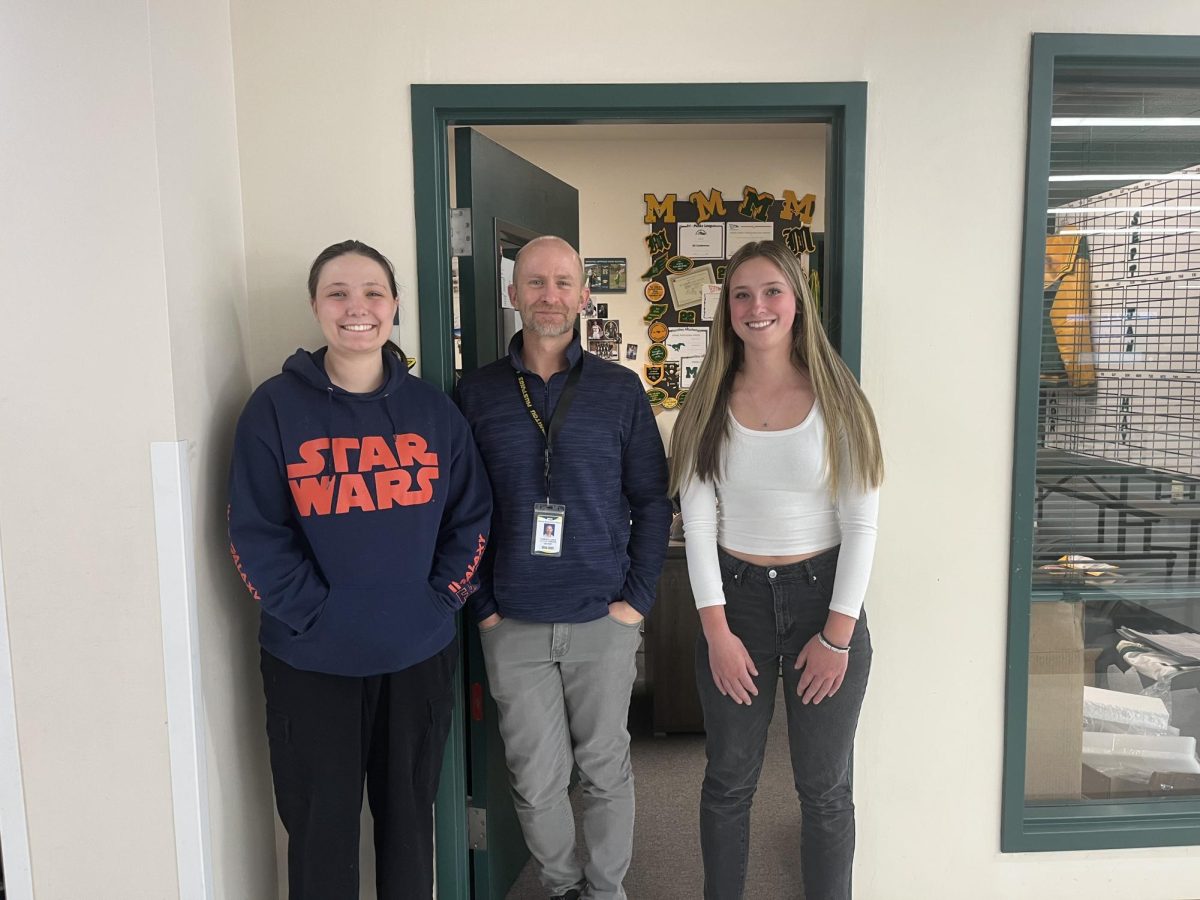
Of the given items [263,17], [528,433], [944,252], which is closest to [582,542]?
[528,433]

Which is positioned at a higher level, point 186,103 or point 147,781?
point 186,103

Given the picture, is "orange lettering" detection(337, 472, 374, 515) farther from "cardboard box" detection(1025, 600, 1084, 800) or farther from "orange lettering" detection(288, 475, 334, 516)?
"cardboard box" detection(1025, 600, 1084, 800)

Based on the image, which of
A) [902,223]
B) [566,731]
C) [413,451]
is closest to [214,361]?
[413,451]

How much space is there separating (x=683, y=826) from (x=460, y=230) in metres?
1.95

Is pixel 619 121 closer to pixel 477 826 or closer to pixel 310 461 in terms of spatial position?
pixel 310 461

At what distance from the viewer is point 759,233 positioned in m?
4.26

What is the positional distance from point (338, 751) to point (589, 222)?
10.5 ft

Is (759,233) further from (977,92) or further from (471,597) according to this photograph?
(471,597)

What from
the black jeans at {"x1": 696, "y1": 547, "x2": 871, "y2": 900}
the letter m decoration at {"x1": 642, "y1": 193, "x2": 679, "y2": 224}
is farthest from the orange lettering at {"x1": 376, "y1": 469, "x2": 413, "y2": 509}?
the letter m decoration at {"x1": 642, "y1": 193, "x2": 679, "y2": 224}

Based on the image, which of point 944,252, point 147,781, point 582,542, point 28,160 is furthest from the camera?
point 944,252

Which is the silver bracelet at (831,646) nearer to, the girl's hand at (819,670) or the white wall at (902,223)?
the girl's hand at (819,670)

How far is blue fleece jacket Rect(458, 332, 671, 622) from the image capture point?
184 cm

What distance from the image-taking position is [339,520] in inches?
64.8

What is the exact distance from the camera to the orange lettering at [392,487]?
5.49ft
